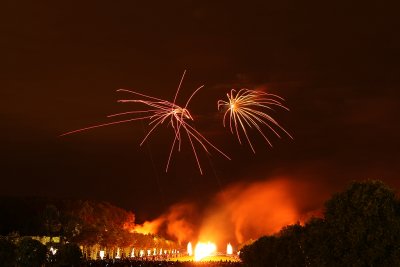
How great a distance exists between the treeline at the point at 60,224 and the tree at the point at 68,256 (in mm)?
24262

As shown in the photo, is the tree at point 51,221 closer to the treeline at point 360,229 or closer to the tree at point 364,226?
the treeline at point 360,229

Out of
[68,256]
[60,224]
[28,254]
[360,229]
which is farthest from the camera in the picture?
[60,224]

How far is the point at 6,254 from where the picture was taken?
53906 mm

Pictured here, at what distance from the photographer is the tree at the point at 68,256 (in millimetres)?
62438

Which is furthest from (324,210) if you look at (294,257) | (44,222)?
(44,222)

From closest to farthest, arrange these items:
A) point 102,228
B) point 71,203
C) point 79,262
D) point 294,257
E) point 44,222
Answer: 1. point 294,257
2. point 79,262
3. point 44,222
4. point 102,228
5. point 71,203

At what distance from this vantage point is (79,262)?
64.0 m

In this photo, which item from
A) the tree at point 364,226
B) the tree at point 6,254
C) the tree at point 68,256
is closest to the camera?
the tree at point 364,226

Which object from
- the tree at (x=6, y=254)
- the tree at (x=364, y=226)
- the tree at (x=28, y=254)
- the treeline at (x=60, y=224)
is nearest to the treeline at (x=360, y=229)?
the tree at (x=364, y=226)

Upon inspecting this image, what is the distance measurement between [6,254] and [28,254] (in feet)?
11.4

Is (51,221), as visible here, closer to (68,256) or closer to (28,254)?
(68,256)

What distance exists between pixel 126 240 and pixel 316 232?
9621 centimetres

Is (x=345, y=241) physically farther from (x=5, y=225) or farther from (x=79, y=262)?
(x=5, y=225)

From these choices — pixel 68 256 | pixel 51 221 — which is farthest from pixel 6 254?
pixel 51 221
